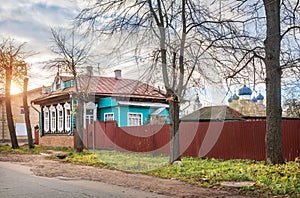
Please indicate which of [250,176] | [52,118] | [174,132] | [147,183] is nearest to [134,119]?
[52,118]

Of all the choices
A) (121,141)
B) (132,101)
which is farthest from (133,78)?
(132,101)

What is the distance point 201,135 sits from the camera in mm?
17156

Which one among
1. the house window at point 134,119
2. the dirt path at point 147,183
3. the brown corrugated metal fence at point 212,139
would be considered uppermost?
the house window at point 134,119

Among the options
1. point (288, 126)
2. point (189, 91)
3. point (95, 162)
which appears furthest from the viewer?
point (95, 162)

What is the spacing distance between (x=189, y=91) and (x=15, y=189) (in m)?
7.79

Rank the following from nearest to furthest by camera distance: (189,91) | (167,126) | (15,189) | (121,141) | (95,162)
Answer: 1. (15,189)
2. (189,91)
3. (95,162)
4. (167,126)
5. (121,141)

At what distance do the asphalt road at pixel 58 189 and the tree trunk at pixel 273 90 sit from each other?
5.29 meters

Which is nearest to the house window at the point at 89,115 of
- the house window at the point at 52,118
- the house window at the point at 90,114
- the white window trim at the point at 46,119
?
the house window at the point at 90,114

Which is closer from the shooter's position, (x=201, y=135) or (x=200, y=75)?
(x=200, y=75)

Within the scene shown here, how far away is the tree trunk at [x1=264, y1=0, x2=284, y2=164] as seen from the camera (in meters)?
11.8

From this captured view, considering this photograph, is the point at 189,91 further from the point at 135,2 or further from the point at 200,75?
the point at 135,2

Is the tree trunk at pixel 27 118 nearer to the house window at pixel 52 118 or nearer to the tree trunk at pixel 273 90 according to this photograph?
the house window at pixel 52 118

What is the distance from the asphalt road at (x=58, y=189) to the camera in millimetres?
8195

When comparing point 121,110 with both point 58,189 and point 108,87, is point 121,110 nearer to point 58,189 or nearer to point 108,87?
point 108,87
